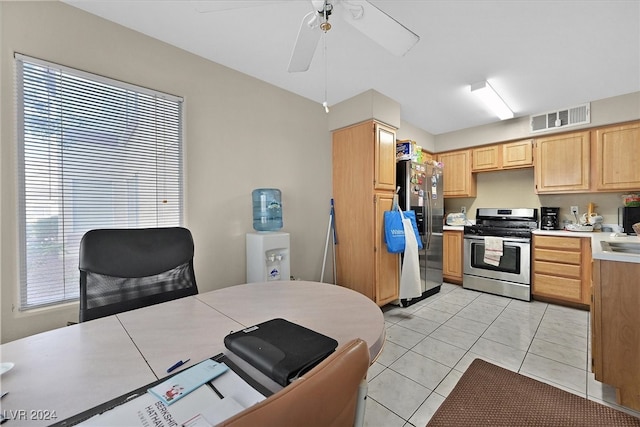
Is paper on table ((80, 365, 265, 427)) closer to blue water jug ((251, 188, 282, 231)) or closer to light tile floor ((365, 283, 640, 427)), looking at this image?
light tile floor ((365, 283, 640, 427))

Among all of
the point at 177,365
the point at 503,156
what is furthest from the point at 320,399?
the point at 503,156

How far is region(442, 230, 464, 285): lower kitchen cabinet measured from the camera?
399 cm

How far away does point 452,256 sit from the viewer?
4062 mm

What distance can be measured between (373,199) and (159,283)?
84.7 inches

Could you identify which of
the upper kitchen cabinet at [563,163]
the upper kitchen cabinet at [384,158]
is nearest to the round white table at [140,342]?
the upper kitchen cabinet at [384,158]

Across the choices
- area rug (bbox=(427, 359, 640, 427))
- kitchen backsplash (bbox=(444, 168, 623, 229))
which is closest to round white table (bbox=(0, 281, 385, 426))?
area rug (bbox=(427, 359, 640, 427))

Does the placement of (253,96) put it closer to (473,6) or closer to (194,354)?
(473,6)

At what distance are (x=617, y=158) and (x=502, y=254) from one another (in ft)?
5.38

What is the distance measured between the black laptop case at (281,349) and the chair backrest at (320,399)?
0.19 metres

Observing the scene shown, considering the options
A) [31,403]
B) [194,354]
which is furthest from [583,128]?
[31,403]

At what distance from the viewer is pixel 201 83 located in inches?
86.1

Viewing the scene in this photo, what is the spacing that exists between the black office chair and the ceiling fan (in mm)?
1324

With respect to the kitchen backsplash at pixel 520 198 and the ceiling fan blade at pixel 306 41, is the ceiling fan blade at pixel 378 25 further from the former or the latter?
the kitchen backsplash at pixel 520 198

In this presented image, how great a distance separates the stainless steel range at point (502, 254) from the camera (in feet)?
11.0
